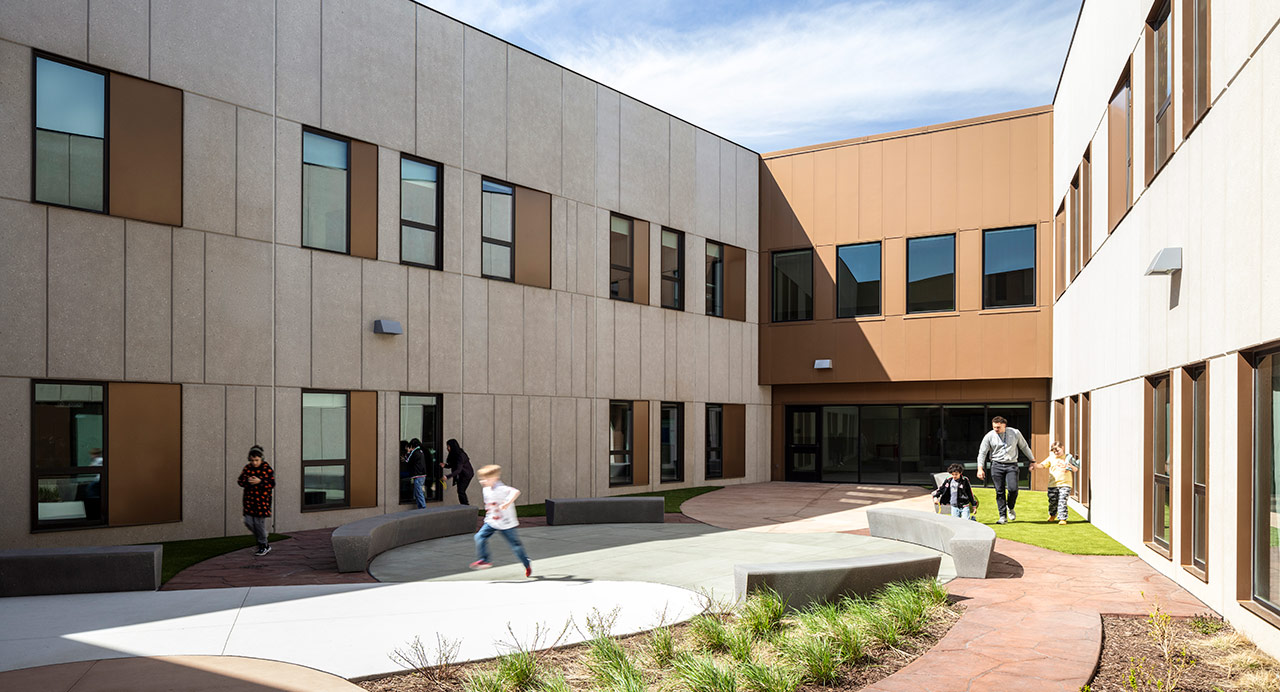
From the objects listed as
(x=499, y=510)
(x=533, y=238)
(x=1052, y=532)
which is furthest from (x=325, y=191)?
(x=1052, y=532)

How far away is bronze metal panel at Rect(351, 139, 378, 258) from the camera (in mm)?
17484

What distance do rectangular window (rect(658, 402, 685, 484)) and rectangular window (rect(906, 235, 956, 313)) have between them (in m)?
7.27

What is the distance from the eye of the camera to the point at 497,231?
2038 cm

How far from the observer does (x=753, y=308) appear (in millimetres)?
28453

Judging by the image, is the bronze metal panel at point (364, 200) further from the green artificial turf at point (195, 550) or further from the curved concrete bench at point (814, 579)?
the curved concrete bench at point (814, 579)

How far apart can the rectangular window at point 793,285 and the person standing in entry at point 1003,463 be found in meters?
11.1

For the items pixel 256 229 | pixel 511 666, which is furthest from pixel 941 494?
pixel 256 229

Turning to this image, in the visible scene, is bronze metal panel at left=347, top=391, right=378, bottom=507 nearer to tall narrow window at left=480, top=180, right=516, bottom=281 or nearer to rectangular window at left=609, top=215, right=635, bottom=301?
tall narrow window at left=480, top=180, right=516, bottom=281

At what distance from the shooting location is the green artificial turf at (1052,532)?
43.0 feet

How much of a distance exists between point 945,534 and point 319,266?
1164cm

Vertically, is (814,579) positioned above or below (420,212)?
below

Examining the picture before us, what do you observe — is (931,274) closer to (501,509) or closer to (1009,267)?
(1009,267)

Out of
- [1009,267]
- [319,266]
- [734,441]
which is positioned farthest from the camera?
[734,441]

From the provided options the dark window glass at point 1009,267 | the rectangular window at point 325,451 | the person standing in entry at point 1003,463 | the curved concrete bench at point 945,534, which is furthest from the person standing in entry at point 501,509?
the dark window glass at point 1009,267
